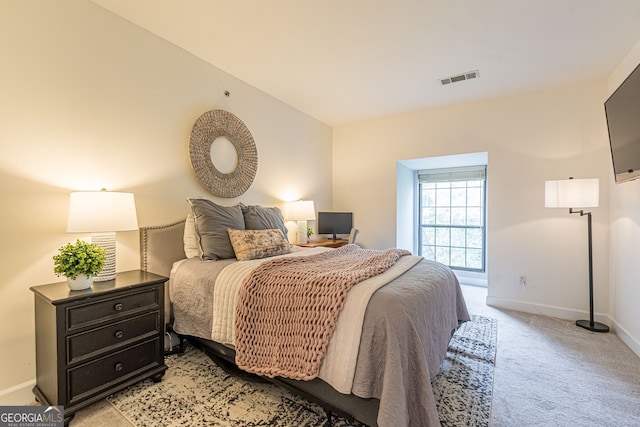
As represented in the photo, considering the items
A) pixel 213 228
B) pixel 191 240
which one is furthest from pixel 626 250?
pixel 191 240

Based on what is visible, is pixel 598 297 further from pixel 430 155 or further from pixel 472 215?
pixel 430 155

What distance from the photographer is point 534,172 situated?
3395 mm

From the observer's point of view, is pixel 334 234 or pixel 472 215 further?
pixel 472 215

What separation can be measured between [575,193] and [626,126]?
962 mm

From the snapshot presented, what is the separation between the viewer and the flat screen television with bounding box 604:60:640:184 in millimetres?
1865

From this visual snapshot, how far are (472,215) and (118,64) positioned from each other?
493 centimetres

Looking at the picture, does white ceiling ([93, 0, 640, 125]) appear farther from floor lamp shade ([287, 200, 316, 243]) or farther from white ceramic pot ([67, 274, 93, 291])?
white ceramic pot ([67, 274, 93, 291])

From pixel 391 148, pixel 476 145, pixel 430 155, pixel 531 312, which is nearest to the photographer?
pixel 531 312

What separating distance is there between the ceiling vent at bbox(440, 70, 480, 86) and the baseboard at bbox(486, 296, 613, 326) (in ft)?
8.64

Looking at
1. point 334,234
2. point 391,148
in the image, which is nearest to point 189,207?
point 334,234

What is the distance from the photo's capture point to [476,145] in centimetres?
373

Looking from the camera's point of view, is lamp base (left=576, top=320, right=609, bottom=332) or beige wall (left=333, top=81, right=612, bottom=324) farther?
beige wall (left=333, top=81, right=612, bottom=324)

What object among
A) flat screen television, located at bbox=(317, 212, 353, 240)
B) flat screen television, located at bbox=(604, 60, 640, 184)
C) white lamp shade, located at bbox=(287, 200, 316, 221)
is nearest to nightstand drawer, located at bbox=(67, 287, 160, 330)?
white lamp shade, located at bbox=(287, 200, 316, 221)

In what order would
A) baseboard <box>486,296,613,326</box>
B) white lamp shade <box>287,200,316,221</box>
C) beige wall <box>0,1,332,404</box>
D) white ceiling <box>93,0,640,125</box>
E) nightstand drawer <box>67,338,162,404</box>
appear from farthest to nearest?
white lamp shade <box>287,200,316,221</box>
baseboard <box>486,296,613,326</box>
white ceiling <box>93,0,640,125</box>
beige wall <box>0,1,332,404</box>
nightstand drawer <box>67,338,162,404</box>
